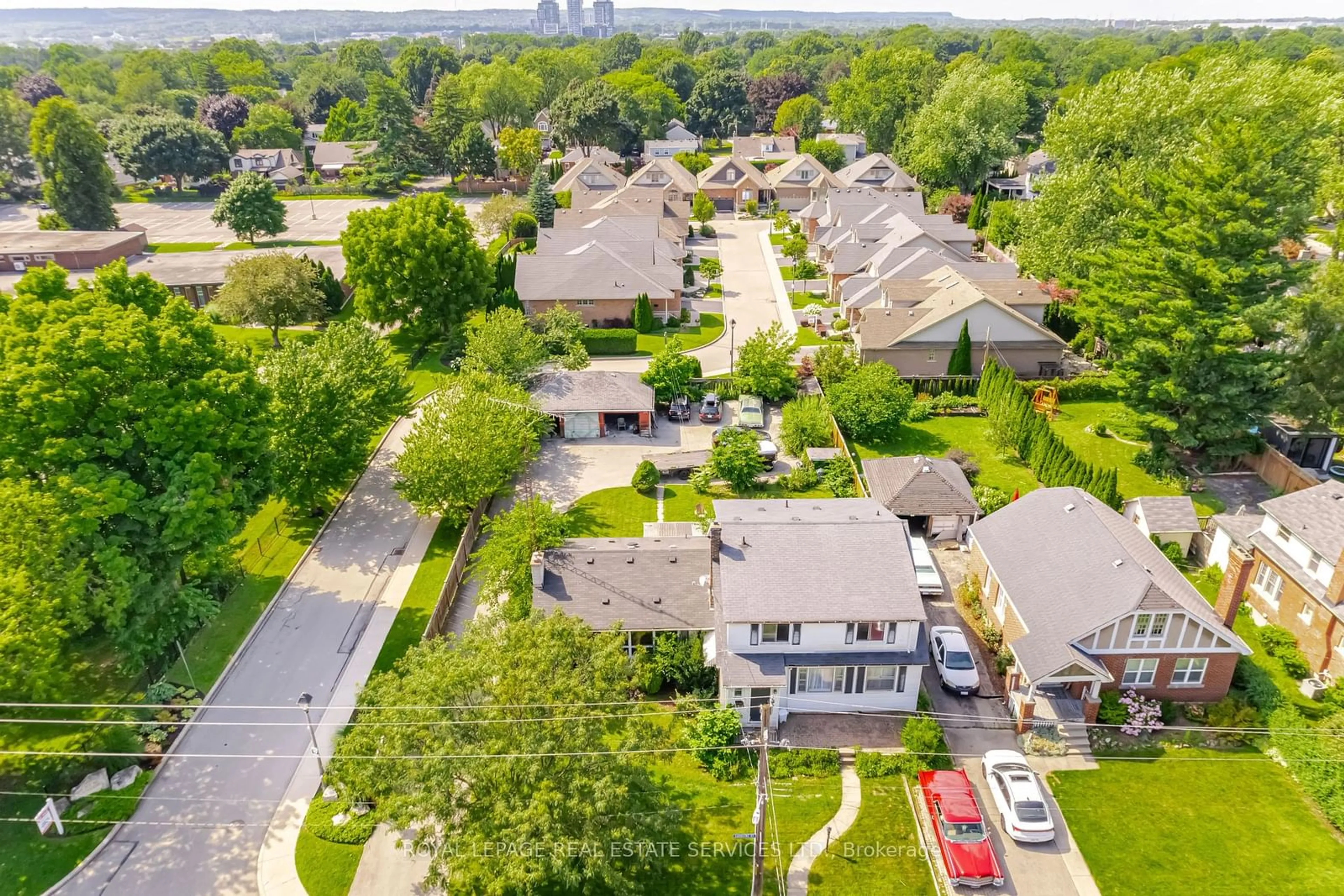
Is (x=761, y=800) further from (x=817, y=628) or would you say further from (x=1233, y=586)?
(x=1233, y=586)

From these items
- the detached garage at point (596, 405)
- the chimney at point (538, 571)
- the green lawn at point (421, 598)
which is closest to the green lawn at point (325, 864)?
the green lawn at point (421, 598)

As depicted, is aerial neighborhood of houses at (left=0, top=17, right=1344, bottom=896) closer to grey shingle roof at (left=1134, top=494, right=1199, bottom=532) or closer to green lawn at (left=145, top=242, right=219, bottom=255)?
grey shingle roof at (left=1134, top=494, right=1199, bottom=532)

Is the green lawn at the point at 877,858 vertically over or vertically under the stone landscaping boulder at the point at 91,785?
under

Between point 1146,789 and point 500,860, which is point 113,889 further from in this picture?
point 1146,789

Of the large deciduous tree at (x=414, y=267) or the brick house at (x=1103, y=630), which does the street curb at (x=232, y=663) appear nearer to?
the large deciduous tree at (x=414, y=267)

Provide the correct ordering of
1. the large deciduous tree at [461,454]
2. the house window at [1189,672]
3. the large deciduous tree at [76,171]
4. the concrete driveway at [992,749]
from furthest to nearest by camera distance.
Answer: the large deciduous tree at [76,171]
the large deciduous tree at [461,454]
the house window at [1189,672]
the concrete driveway at [992,749]

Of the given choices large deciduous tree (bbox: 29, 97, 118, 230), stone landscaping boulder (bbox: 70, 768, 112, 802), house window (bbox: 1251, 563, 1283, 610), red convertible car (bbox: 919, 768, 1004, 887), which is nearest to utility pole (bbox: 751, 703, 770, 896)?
red convertible car (bbox: 919, 768, 1004, 887)
